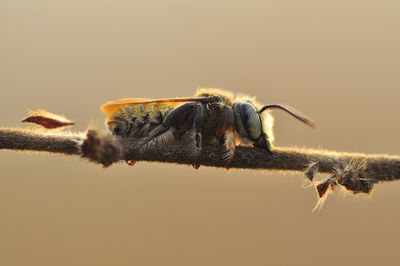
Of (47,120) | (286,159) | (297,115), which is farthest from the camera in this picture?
(297,115)

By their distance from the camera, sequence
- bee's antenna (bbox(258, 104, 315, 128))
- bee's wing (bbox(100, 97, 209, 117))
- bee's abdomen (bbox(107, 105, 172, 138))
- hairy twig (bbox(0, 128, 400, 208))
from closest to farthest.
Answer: hairy twig (bbox(0, 128, 400, 208)) → bee's antenna (bbox(258, 104, 315, 128)) → bee's wing (bbox(100, 97, 209, 117)) → bee's abdomen (bbox(107, 105, 172, 138))

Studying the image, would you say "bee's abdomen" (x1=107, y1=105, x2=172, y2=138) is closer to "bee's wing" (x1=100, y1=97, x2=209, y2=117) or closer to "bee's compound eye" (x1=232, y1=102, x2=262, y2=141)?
"bee's wing" (x1=100, y1=97, x2=209, y2=117)

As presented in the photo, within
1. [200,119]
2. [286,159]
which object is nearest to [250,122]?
[200,119]

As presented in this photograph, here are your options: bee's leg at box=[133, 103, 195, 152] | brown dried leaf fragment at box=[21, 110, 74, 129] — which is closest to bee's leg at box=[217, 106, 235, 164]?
bee's leg at box=[133, 103, 195, 152]

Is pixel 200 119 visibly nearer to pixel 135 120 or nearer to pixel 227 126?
pixel 227 126

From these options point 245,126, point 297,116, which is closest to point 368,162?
point 297,116

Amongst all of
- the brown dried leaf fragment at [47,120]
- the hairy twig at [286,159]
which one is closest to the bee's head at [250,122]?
the hairy twig at [286,159]

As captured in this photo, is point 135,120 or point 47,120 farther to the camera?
point 135,120

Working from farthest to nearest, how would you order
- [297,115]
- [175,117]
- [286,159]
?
[175,117]
[297,115]
[286,159]

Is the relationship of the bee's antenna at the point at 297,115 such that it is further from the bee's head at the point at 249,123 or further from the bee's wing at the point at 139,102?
the bee's wing at the point at 139,102
